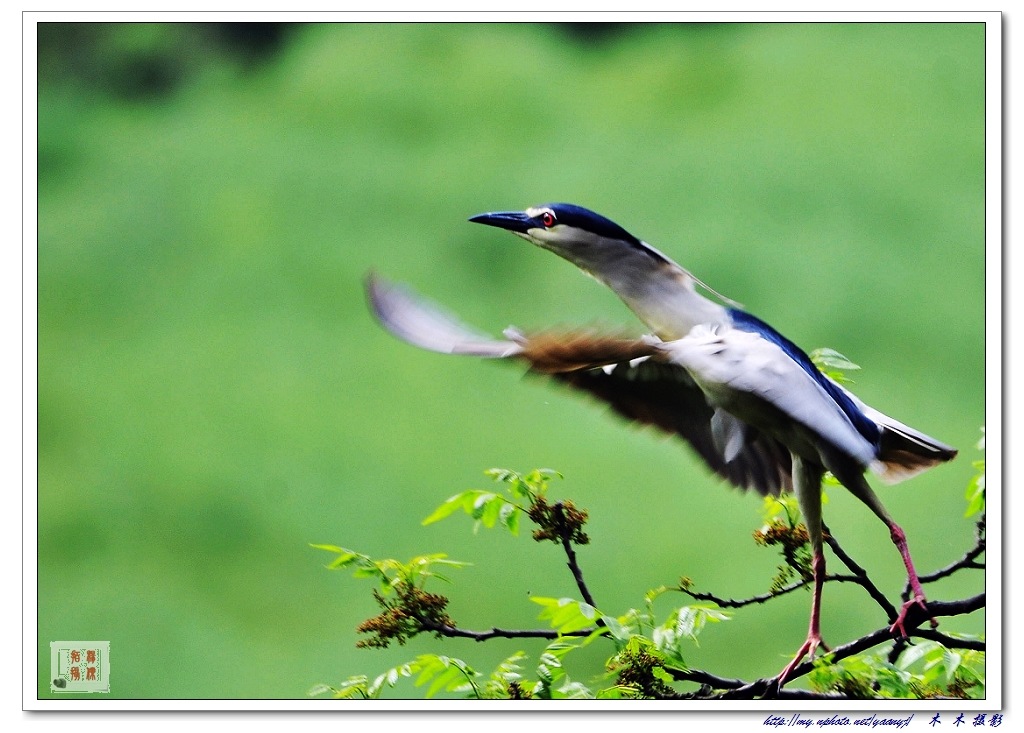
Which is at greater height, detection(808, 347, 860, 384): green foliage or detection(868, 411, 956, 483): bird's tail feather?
detection(808, 347, 860, 384): green foliage

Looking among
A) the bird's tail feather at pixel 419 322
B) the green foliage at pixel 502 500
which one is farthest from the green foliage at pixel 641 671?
the bird's tail feather at pixel 419 322

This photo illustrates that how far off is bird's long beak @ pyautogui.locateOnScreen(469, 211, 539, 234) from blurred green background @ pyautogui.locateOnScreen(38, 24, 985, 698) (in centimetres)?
3

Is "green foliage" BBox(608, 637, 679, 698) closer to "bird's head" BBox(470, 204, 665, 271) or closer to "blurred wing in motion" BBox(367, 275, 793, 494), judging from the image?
"blurred wing in motion" BBox(367, 275, 793, 494)

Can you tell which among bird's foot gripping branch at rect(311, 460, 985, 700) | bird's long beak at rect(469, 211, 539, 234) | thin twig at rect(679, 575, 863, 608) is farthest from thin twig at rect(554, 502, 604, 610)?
bird's long beak at rect(469, 211, 539, 234)

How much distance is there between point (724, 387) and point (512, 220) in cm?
39

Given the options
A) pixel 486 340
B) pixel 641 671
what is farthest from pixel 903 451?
pixel 486 340

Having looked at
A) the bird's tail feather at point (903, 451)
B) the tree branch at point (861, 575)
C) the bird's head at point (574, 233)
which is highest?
the bird's head at point (574, 233)

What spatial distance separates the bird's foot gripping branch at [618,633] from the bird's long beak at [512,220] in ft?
1.17

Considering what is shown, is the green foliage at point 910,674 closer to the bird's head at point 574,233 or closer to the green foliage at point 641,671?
the green foliage at point 641,671

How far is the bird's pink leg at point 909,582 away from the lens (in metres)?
1.36

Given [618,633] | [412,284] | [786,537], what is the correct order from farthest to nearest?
[412,284], [786,537], [618,633]

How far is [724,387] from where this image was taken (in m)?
1.34

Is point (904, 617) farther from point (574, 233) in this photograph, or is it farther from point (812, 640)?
point (574, 233)

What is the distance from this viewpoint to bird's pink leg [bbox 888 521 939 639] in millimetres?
1361
